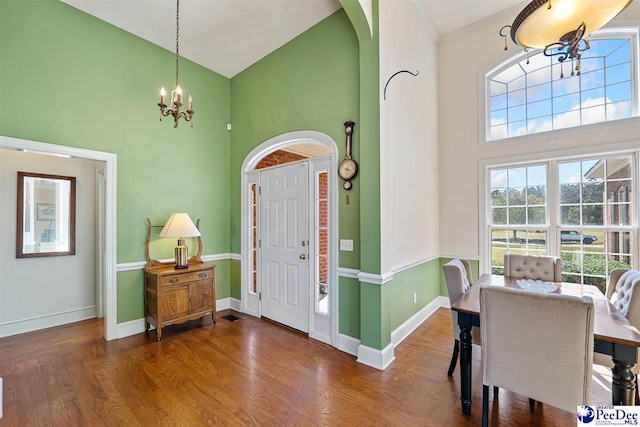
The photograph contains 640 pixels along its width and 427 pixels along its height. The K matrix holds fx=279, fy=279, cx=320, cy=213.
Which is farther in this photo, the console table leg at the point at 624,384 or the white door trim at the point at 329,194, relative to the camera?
the white door trim at the point at 329,194

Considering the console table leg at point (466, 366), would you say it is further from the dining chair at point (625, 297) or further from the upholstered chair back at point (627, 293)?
the upholstered chair back at point (627, 293)

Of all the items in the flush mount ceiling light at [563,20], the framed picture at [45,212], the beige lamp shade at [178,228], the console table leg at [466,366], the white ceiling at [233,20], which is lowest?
the console table leg at [466,366]

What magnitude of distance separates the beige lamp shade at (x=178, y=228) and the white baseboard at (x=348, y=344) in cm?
214

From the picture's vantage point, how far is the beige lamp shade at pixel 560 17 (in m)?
1.72

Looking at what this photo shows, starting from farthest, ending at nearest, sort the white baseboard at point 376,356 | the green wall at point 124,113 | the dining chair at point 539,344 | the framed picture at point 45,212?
the framed picture at point 45,212 < the green wall at point 124,113 < the white baseboard at point 376,356 < the dining chair at point 539,344

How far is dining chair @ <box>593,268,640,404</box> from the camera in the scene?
1.86 meters

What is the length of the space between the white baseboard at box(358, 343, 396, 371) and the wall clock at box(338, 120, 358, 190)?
164cm

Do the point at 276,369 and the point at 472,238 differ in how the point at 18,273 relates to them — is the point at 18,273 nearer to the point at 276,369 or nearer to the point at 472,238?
the point at 276,369

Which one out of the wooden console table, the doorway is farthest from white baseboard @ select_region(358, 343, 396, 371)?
the wooden console table

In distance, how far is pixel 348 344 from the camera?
2.99 meters

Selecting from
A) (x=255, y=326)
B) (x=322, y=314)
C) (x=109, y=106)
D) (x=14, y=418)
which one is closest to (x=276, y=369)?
(x=322, y=314)

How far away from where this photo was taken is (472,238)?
4.16m

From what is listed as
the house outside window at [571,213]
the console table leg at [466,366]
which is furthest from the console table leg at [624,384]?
the house outside window at [571,213]

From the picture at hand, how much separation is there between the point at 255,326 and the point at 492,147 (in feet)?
13.6
